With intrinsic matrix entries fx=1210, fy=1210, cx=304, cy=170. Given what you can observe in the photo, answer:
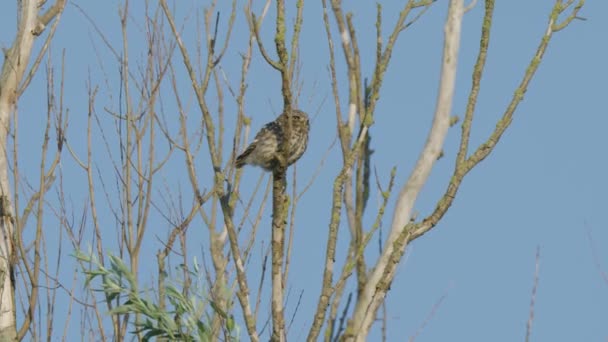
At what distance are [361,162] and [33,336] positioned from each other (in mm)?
3156

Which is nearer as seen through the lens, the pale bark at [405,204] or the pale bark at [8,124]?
the pale bark at [405,204]

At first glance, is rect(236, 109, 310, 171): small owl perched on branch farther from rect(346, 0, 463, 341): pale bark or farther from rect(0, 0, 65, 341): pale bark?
rect(346, 0, 463, 341): pale bark

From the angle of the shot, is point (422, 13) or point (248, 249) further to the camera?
point (248, 249)

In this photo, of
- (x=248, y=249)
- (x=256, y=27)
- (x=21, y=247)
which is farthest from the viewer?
(x=21, y=247)

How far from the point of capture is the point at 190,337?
496 centimetres

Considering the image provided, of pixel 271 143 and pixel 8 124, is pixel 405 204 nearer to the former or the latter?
pixel 271 143

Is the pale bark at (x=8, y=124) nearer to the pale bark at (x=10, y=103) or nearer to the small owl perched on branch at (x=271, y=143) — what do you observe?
the pale bark at (x=10, y=103)

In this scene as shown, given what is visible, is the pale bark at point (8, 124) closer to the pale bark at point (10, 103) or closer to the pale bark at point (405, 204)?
the pale bark at point (10, 103)

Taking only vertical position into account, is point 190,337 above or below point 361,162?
below

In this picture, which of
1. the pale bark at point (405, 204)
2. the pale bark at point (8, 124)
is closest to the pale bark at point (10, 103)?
the pale bark at point (8, 124)

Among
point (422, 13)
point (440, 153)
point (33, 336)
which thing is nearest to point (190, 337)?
point (440, 153)

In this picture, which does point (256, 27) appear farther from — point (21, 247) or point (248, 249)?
point (21, 247)

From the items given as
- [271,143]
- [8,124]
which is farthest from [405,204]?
[8,124]

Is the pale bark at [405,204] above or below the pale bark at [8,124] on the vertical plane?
below
